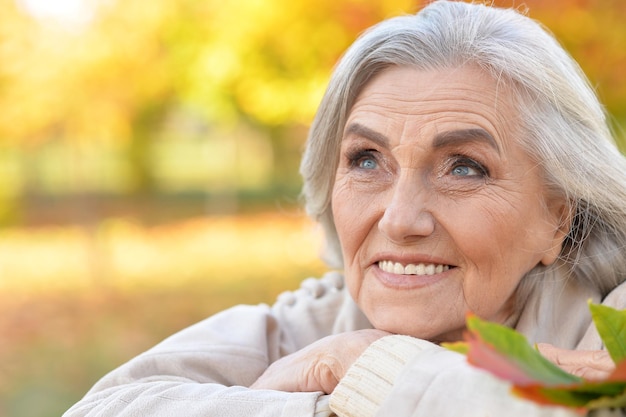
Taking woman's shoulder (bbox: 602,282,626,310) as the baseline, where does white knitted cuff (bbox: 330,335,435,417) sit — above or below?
above

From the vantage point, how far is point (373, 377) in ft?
5.17

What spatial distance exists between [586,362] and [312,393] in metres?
0.54

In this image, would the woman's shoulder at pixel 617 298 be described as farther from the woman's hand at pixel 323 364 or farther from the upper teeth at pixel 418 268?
the woman's hand at pixel 323 364

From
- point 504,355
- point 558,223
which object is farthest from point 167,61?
point 504,355

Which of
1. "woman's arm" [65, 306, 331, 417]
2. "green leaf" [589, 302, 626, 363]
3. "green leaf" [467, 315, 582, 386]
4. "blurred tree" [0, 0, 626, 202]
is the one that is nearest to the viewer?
"green leaf" [467, 315, 582, 386]

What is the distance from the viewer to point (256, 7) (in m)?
11.9

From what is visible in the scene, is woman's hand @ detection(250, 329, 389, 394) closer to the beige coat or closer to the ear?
the beige coat

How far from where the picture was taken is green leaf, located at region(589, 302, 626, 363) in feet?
4.15

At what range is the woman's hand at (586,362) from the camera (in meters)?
1.57

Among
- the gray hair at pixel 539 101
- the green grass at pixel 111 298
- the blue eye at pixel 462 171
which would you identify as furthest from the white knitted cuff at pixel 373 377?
the green grass at pixel 111 298

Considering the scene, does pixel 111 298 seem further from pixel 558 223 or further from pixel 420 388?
pixel 420 388

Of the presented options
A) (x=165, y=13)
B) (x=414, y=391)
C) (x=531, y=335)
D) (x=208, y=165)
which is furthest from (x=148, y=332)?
(x=208, y=165)

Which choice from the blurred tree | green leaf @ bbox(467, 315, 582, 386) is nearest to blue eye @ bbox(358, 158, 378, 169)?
green leaf @ bbox(467, 315, 582, 386)

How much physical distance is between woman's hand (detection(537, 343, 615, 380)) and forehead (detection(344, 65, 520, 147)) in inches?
23.5
